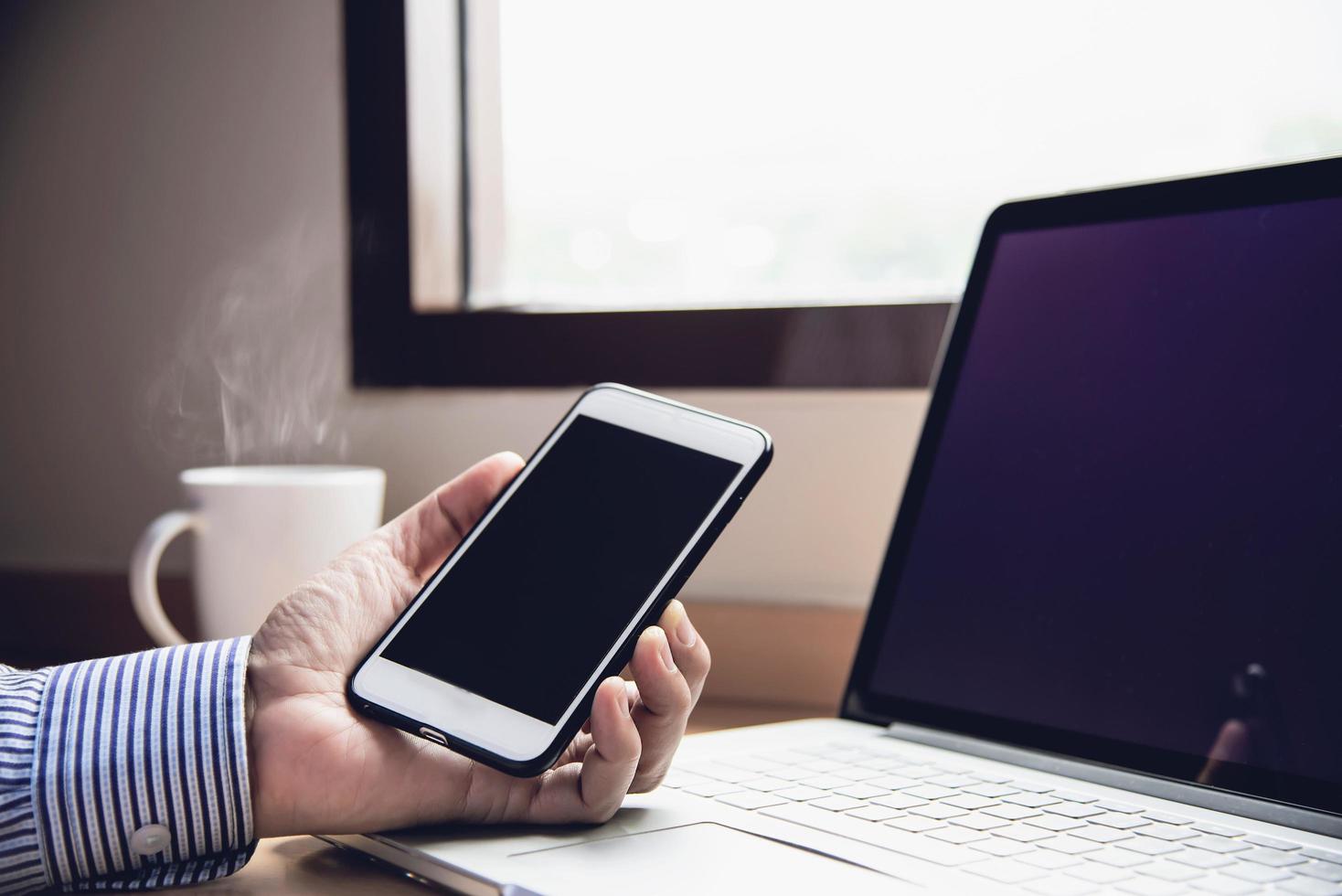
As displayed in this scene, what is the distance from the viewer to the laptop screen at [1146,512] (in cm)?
47

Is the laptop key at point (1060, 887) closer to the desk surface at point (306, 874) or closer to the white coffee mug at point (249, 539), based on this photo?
the desk surface at point (306, 874)

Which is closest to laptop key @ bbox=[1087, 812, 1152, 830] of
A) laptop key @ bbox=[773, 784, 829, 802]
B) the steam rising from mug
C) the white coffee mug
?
laptop key @ bbox=[773, 784, 829, 802]

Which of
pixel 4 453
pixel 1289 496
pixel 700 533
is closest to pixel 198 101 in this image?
pixel 4 453

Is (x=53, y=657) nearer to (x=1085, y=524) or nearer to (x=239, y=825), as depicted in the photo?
(x=239, y=825)

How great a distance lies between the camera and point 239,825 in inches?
16.5

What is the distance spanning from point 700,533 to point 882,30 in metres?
0.50

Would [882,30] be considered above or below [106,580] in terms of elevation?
above

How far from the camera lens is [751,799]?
46 centimetres

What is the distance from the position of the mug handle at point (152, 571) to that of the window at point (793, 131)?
10.0 inches

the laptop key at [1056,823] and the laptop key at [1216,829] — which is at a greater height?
the laptop key at [1056,823]

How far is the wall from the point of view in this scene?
896 millimetres

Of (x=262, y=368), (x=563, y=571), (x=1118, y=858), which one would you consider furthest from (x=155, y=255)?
(x=1118, y=858)

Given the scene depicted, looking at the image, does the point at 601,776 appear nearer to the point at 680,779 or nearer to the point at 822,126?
the point at 680,779

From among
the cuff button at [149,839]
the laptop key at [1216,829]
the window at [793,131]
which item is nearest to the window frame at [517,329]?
the window at [793,131]
